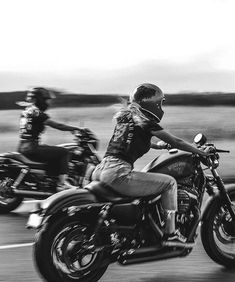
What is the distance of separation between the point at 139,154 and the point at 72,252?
3.27 ft

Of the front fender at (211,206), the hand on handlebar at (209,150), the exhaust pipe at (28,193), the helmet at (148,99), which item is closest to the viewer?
the helmet at (148,99)

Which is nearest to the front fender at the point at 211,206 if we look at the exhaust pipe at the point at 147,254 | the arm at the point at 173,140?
the exhaust pipe at the point at 147,254

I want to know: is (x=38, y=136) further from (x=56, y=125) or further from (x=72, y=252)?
(x=72, y=252)

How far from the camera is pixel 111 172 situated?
256 inches

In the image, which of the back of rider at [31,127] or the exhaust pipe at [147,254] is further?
the back of rider at [31,127]

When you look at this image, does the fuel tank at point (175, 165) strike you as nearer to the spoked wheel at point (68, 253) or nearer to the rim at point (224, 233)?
the rim at point (224, 233)

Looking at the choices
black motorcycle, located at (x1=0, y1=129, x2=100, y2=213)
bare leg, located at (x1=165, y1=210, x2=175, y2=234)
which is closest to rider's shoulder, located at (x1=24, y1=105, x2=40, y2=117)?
black motorcycle, located at (x1=0, y1=129, x2=100, y2=213)

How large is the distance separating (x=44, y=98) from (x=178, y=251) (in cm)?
470

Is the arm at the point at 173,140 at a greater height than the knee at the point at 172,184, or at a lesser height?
greater

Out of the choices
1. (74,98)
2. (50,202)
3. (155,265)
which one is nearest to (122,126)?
(50,202)

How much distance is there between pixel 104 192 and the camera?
254 inches

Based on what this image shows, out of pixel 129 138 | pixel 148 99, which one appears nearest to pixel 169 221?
pixel 129 138

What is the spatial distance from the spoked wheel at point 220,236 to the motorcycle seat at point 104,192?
3.18ft

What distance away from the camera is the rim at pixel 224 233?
7113mm
